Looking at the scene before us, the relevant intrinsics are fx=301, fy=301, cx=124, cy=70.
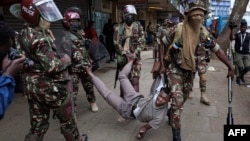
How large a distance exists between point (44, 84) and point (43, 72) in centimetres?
12

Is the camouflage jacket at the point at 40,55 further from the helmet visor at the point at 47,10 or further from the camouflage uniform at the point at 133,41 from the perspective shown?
the camouflage uniform at the point at 133,41

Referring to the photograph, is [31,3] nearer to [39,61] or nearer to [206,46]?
[39,61]

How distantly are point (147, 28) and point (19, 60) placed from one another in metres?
20.6

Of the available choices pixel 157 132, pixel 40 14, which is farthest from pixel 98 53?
pixel 40 14

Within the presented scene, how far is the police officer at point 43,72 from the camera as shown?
2705mm

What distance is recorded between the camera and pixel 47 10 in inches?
109

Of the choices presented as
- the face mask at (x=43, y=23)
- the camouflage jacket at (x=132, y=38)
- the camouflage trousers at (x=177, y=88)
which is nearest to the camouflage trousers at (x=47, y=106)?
the face mask at (x=43, y=23)

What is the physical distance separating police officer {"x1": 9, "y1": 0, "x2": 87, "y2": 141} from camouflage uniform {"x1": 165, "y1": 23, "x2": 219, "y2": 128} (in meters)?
1.24

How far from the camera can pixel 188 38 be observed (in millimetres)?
3650

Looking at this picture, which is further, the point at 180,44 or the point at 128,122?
the point at 128,122

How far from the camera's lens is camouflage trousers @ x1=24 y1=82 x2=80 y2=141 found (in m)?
2.89

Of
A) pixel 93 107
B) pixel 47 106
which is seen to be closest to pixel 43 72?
pixel 47 106

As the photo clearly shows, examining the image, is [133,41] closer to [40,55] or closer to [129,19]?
[129,19]

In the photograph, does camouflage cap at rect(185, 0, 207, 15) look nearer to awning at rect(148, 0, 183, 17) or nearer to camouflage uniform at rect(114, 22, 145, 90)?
camouflage uniform at rect(114, 22, 145, 90)
